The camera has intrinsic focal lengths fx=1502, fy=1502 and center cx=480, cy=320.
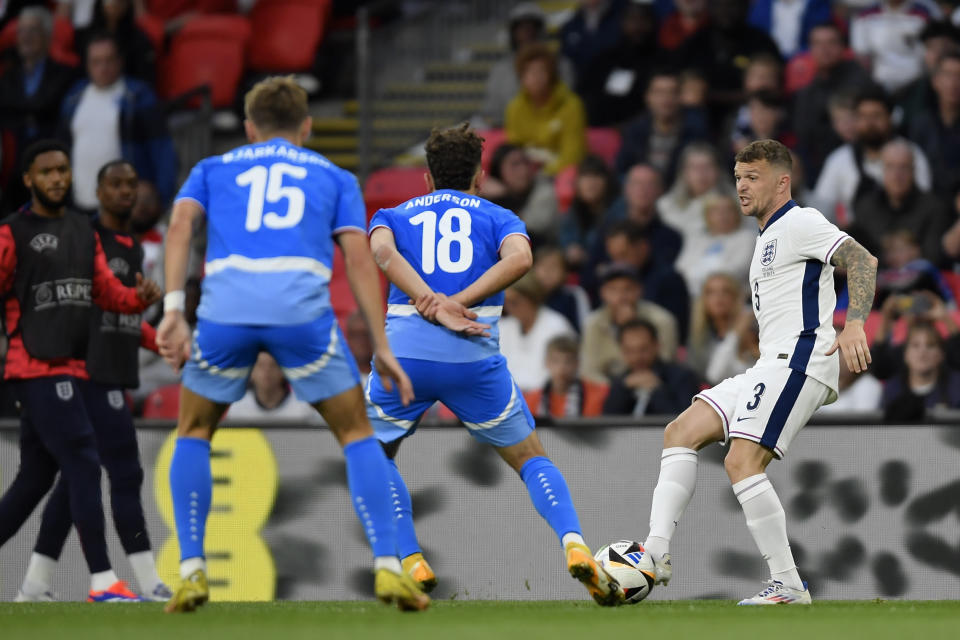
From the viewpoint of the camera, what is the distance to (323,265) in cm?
572

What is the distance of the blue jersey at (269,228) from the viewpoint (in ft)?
18.2

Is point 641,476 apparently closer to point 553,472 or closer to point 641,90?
point 553,472

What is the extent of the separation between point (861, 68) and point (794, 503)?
566cm

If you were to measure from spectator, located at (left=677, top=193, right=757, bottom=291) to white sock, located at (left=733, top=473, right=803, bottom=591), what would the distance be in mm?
5229

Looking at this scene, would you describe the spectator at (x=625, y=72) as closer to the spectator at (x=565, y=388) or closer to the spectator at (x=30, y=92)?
the spectator at (x=565, y=388)

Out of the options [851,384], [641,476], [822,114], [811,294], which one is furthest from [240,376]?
[822,114]

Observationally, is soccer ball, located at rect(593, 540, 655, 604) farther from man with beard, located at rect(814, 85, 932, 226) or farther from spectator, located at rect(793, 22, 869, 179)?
spectator, located at rect(793, 22, 869, 179)

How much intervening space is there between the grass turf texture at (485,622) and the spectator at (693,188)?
5.85 metres

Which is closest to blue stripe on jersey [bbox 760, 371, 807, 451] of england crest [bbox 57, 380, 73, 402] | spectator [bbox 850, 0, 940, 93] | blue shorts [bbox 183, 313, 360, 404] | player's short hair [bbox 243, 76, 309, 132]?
blue shorts [bbox 183, 313, 360, 404]

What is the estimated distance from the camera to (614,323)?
11.4 m

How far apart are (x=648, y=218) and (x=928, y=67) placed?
9.06 ft

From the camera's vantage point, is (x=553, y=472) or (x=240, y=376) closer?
(x=240, y=376)

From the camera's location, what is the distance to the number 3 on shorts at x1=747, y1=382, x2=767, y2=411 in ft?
21.7

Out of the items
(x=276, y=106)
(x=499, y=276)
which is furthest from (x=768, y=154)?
(x=276, y=106)
